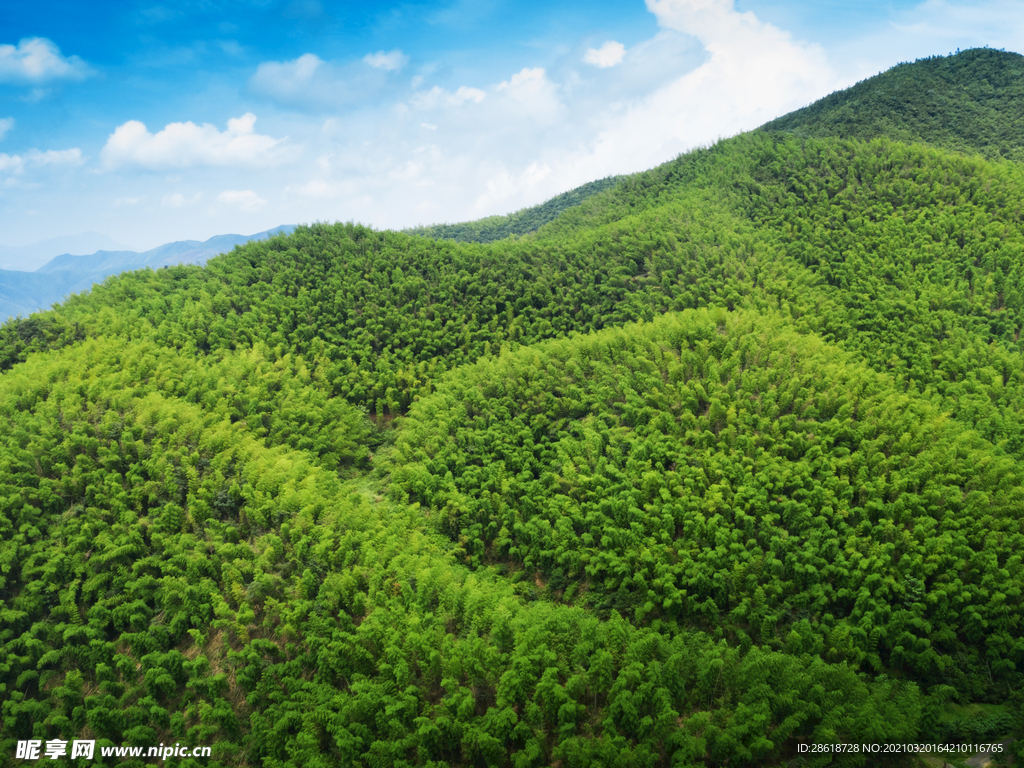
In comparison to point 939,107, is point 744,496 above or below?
below

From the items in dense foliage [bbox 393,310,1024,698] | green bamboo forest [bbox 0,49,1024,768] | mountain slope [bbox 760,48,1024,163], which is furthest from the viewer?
mountain slope [bbox 760,48,1024,163]

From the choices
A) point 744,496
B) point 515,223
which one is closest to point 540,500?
point 744,496

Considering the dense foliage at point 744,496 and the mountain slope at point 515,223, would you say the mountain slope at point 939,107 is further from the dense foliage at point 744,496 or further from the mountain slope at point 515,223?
the dense foliage at point 744,496

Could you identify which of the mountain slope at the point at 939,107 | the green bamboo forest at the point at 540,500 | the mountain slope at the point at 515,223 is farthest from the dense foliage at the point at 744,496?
the mountain slope at the point at 515,223

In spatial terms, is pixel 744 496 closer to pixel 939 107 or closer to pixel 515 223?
pixel 939 107

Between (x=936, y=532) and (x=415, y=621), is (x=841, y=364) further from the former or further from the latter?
(x=415, y=621)

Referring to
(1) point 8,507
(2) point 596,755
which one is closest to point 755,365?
(2) point 596,755

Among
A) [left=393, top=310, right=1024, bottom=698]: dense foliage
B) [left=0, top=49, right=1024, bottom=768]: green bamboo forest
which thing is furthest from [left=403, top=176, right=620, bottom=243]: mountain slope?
[left=393, top=310, right=1024, bottom=698]: dense foliage

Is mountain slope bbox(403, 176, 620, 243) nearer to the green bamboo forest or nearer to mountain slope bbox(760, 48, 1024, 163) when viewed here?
mountain slope bbox(760, 48, 1024, 163)
